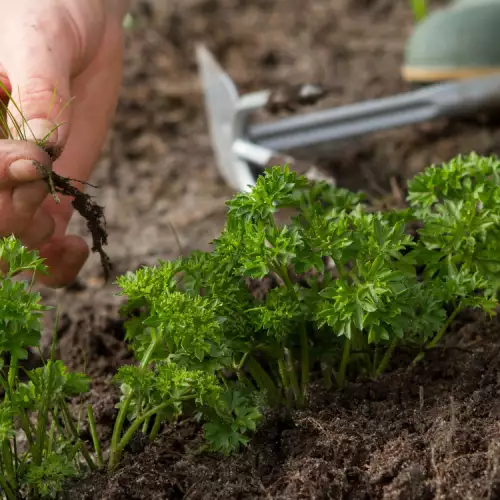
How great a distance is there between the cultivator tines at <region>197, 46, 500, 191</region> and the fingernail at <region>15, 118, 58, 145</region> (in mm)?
1637

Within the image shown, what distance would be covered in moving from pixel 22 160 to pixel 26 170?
2 centimetres

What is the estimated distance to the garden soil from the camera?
153 centimetres

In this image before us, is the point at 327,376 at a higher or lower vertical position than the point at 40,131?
lower

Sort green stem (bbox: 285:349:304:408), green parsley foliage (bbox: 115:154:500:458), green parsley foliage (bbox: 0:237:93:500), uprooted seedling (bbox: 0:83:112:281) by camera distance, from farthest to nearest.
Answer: green stem (bbox: 285:349:304:408) → uprooted seedling (bbox: 0:83:112:281) → green parsley foliage (bbox: 115:154:500:458) → green parsley foliage (bbox: 0:237:93:500)

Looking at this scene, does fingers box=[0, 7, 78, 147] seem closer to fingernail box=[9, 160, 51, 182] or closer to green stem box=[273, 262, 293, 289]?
fingernail box=[9, 160, 51, 182]

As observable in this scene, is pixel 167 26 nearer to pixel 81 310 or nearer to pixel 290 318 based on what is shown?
pixel 81 310

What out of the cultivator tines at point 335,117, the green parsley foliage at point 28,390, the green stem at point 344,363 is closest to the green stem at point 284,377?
the green stem at point 344,363

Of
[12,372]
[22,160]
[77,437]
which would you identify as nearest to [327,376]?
[77,437]

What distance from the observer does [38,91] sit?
5.75ft

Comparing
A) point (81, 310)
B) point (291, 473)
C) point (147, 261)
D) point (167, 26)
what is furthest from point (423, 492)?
point (167, 26)

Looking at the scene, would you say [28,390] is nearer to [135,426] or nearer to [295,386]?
[135,426]

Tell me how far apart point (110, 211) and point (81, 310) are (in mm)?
1187

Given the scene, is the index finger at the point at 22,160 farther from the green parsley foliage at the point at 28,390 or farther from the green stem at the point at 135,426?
the green stem at the point at 135,426

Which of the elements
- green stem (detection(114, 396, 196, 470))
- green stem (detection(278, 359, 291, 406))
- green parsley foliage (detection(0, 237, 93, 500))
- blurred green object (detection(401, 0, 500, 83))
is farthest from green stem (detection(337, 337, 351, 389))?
blurred green object (detection(401, 0, 500, 83))
